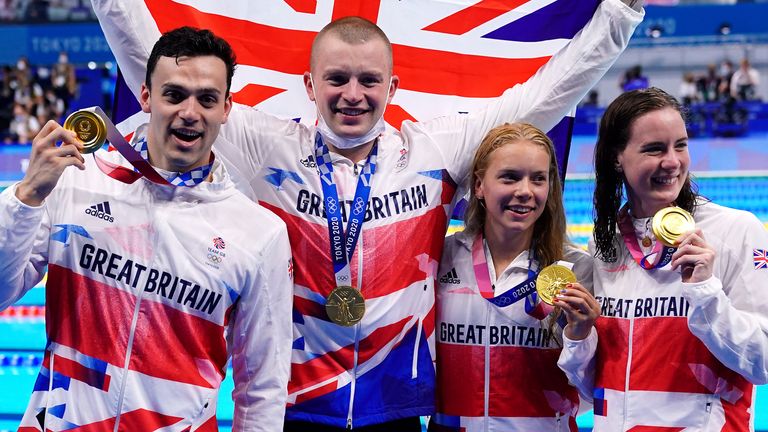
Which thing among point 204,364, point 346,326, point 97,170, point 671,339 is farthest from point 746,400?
point 97,170

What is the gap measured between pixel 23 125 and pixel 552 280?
53.2ft

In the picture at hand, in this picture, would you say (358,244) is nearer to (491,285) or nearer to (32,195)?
(491,285)

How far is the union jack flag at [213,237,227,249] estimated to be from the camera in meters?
2.41

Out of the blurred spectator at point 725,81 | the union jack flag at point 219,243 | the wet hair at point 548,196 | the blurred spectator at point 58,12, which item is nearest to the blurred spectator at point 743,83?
the blurred spectator at point 725,81

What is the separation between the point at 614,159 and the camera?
277 centimetres

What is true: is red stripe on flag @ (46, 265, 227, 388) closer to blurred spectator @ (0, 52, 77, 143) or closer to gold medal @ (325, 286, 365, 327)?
gold medal @ (325, 286, 365, 327)

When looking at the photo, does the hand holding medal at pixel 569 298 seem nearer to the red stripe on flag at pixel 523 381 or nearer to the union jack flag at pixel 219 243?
the red stripe on flag at pixel 523 381

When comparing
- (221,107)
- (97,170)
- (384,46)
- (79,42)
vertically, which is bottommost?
(97,170)

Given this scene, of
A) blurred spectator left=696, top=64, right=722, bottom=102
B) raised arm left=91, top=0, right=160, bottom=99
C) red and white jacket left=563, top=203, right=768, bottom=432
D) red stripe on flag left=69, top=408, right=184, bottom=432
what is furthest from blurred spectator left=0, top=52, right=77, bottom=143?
red and white jacket left=563, top=203, right=768, bottom=432

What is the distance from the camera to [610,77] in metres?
21.0

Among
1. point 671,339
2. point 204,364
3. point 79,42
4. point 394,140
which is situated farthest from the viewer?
point 79,42

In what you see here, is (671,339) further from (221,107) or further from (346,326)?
(221,107)

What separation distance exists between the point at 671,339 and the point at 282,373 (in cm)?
113

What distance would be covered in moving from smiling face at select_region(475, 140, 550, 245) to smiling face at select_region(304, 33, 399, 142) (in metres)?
0.43
